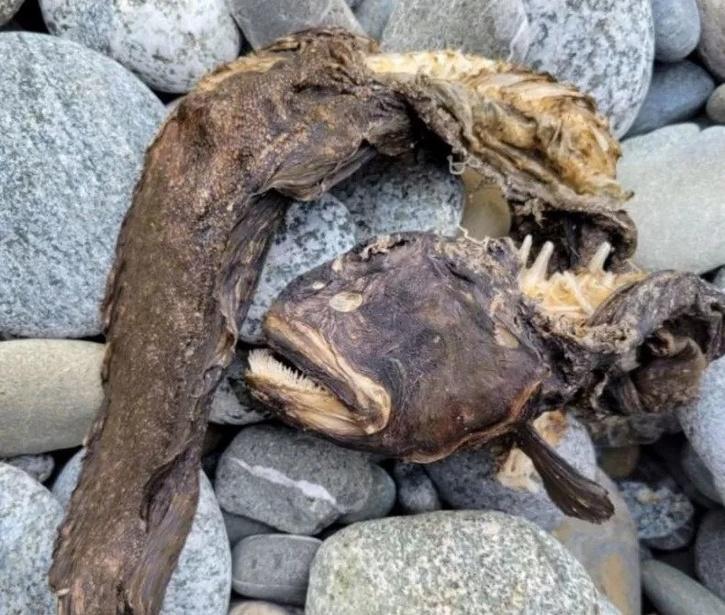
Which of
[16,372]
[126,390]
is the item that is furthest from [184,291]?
[16,372]

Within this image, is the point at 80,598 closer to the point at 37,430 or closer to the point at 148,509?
the point at 148,509

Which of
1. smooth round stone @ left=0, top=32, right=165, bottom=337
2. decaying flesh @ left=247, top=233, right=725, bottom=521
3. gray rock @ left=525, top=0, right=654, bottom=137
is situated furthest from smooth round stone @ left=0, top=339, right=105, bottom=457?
gray rock @ left=525, top=0, right=654, bottom=137

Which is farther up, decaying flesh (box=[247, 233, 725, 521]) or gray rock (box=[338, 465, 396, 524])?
decaying flesh (box=[247, 233, 725, 521])

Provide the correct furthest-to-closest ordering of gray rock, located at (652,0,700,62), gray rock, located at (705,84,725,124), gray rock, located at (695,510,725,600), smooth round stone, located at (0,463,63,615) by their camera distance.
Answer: gray rock, located at (705,84,725,124), gray rock, located at (652,0,700,62), gray rock, located at (695,510,725,600), smooth round stone, located at (0,463,63,615)

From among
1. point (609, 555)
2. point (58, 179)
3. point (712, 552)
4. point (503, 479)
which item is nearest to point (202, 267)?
point (58, 179)

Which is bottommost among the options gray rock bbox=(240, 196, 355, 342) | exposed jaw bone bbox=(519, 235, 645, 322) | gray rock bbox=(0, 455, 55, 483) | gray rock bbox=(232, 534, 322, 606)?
gray rock bbox=(232, 534, 322, 606)

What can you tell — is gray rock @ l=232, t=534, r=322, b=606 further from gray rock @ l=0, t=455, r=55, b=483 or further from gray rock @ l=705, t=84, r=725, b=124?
gray rock @ l=705, t=84, r=725, b=124

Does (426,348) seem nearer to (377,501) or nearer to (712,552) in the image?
(377,501)
